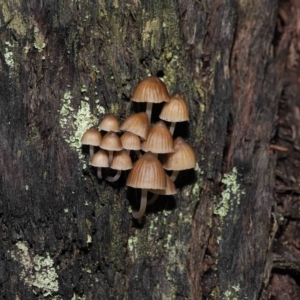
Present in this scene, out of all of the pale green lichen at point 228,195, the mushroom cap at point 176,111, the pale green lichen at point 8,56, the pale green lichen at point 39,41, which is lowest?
the pale green lichen at point 228,195

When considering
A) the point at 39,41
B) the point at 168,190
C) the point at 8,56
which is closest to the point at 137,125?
the point at 168,190

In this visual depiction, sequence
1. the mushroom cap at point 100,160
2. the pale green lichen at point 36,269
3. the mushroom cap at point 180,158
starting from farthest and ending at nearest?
the pale green lichen at point 36,269, the mushroom cap at point 180,158, the mushroom cap at point 100,160

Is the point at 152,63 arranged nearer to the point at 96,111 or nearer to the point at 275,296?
the point at 96,111

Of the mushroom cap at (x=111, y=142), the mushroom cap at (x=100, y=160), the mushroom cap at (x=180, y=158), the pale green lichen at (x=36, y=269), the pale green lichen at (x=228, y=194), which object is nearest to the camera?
the mushroom cap at (x=111, y=142)

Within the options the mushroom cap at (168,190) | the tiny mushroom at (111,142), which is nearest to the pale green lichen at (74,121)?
the tiny mushroom at (111,142)

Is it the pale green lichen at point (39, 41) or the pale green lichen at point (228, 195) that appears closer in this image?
the pale green lichen at point (39, 41)

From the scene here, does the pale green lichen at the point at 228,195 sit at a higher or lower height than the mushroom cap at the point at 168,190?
lower

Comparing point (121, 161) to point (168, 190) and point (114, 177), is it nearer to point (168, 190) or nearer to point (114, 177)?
point (114, 177)

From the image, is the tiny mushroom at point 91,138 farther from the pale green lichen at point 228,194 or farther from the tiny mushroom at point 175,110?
the pale green lichen at point 228,194
